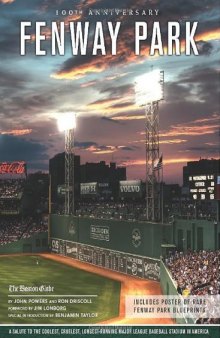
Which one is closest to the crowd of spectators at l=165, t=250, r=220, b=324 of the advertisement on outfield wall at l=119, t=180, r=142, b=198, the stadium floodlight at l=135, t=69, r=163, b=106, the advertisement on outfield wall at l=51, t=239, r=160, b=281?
the advertisement on outfield wall at l=51, t=239, r=160, b=281

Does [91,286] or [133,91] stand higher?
[133,91]

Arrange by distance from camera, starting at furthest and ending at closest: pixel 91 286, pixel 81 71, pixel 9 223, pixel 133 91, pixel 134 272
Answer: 1. pixel 9 223
2. pixel 133 91
3. pixel 134 272
4. pixel 91 286
5. pixel 81 71

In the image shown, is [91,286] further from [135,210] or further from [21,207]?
[21,207]

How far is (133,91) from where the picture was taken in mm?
31781

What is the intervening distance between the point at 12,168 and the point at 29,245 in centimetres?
1246

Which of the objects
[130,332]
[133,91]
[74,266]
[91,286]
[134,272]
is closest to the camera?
[130,332]

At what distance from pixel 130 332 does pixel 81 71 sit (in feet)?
47.6

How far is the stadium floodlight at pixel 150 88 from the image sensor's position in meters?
28.7

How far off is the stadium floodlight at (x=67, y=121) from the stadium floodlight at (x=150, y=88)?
10.0 meters

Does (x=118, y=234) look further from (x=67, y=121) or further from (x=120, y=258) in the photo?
(x=67, y=121)

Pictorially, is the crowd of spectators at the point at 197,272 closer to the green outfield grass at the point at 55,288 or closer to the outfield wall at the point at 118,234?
the outfield wall at the point at 118,234

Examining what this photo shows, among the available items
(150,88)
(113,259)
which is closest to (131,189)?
(113,259)

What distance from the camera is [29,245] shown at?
44.0 meters

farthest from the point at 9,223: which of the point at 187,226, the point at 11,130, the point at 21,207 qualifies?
the point at 187,226
